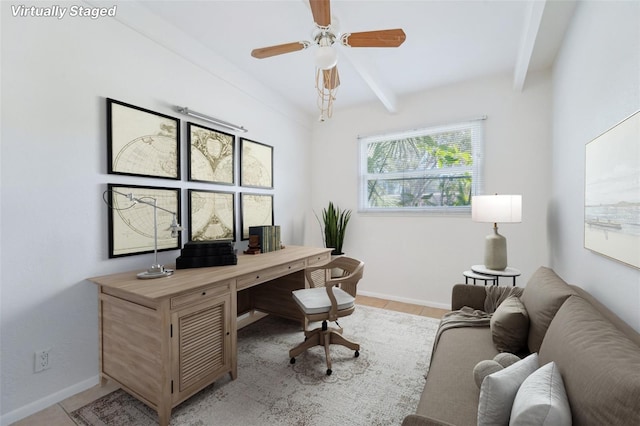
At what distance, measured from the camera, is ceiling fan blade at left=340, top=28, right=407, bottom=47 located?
159 centimetres

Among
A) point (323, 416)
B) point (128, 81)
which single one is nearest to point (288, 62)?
point (128, 81)

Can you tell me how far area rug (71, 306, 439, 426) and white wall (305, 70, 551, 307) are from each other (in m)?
1.07

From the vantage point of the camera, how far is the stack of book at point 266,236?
2795mm

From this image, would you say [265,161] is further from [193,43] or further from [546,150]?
[546,150]

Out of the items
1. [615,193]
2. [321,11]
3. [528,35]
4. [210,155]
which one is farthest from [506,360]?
[210,155]

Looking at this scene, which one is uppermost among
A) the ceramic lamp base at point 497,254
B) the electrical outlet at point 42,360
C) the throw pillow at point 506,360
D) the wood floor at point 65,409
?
the ceramic lamp base at point 497,254

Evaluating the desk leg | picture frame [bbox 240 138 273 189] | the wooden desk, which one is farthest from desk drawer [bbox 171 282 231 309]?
picture frame [bbox 240 138 273 189]

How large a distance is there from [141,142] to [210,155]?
63 centimetres

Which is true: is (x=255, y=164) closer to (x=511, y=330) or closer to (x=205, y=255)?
(x=205, y=255)

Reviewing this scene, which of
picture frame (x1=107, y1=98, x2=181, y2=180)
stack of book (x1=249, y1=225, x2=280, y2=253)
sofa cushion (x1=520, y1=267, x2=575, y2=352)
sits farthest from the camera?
stack of book (x1=249, y1=225, x2=280, y2=253)

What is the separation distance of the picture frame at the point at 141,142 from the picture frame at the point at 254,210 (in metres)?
0.80

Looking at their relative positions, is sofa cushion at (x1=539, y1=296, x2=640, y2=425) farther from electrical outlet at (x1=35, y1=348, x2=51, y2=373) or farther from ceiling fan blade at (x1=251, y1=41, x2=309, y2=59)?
electrical outlet at (x1=35, y1=348, x2=51, y2=373)

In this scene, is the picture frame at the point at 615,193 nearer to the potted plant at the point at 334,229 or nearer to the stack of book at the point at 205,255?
the stack of book at the point at 205,255

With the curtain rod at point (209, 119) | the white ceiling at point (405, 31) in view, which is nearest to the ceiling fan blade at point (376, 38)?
the white ceiling at point (405, 31)
